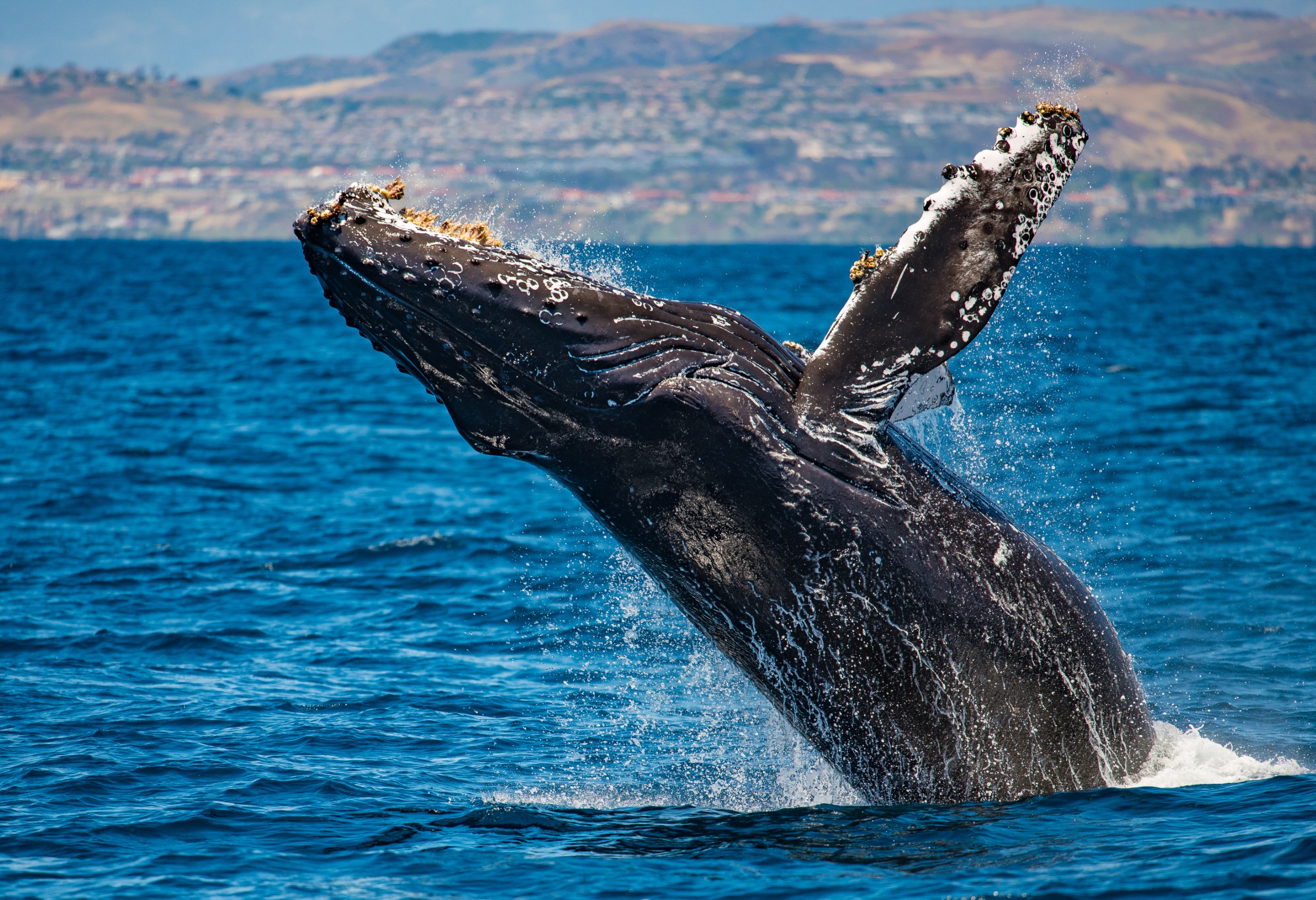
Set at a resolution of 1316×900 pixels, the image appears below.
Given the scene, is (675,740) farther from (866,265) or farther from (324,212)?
(324,212)

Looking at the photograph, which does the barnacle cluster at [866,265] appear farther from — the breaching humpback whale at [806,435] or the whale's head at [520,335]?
the whale's head at [520,335]

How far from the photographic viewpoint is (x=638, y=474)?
6445 millimetres

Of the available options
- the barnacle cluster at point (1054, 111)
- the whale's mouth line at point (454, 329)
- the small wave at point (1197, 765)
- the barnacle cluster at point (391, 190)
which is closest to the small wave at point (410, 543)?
the barnacle cluster at point (391, 190)

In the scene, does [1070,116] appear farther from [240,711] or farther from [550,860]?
[240,711]

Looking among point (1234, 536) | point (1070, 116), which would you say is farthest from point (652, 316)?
point (1234, 536)

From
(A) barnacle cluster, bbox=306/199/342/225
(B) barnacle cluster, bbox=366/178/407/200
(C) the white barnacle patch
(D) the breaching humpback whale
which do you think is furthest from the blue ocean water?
(A) barnacle cluster, bbox=306/199/342/225

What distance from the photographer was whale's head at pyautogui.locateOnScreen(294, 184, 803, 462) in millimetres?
6387

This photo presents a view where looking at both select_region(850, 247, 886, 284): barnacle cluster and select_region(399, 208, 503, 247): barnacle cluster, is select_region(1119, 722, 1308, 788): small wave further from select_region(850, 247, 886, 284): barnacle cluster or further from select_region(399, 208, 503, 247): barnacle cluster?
select_region(399, 208, 503, 247): barnacle cluster

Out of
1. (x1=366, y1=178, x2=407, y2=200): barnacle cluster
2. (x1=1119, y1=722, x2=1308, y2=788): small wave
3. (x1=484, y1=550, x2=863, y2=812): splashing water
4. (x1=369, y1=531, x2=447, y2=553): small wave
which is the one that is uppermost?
(x1=369, y1=531, x2=447, y2=553): small wave

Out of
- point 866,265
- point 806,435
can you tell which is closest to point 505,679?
point 806,435

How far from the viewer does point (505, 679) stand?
1063 centimetres

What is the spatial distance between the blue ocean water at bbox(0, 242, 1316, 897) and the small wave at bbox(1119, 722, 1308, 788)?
3 cm

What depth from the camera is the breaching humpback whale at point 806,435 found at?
20.2ft

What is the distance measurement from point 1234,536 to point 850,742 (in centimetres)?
959
